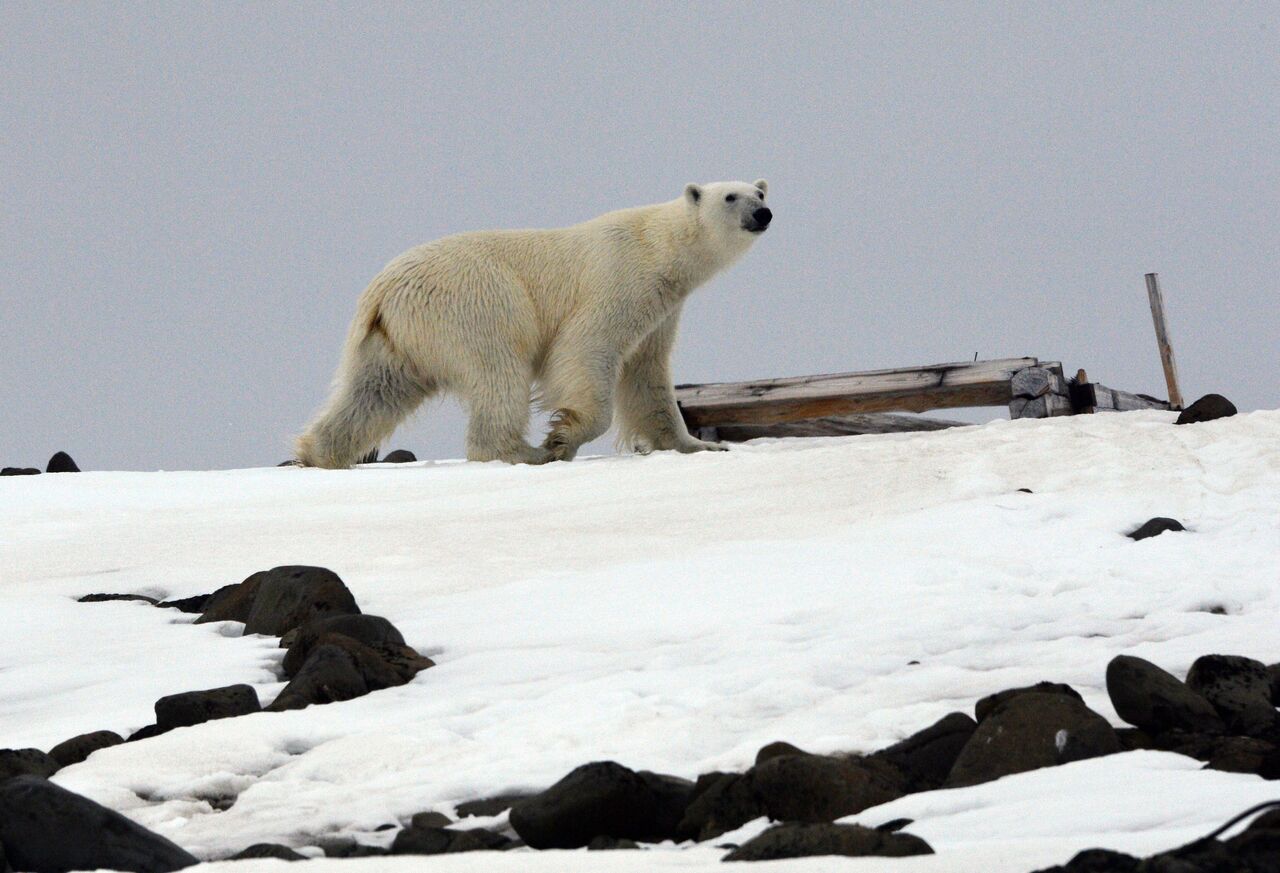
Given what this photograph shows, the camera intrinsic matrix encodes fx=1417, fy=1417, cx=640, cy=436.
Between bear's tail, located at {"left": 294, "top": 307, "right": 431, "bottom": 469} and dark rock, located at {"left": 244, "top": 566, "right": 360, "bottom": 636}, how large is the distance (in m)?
5.60

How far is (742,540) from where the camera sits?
215 inches

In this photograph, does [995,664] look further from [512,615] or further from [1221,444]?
[1221,444]

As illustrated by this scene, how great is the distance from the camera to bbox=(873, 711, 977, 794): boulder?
2.81 metres

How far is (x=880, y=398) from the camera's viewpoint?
11000 mm

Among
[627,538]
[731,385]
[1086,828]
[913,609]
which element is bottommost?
[1086,828]

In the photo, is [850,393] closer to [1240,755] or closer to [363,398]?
[363,398]

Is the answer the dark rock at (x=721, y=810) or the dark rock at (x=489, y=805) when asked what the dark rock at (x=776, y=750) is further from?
the dark rock at (x=489, y=805)

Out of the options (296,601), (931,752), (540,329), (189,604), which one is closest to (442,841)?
(931,752)

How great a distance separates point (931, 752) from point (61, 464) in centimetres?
849

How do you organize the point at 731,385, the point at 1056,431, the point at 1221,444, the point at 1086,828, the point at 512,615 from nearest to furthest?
the point at 1086,828
the point at 512,615
the point at 1221,444
the point at 1056,431
the point at 731,385

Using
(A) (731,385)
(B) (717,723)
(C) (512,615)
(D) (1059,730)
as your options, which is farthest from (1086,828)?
(A) (731,385)

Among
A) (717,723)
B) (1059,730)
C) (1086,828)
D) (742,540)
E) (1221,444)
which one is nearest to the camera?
(1086,828)

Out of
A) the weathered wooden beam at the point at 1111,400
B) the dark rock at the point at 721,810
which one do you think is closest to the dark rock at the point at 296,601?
the dark rock at the point at 721,810

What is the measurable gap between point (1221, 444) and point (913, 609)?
3.21 meters
